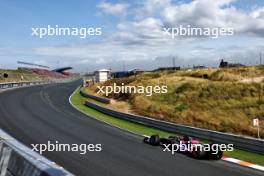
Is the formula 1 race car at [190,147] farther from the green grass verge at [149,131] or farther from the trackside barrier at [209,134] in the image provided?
the trackside barrier at [209,134]

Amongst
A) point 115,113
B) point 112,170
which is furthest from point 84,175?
point 115,113

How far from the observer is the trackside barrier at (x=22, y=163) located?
662cm

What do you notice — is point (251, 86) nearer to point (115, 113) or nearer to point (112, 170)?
point (115, 113)

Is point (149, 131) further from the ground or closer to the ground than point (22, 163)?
closer to the ground


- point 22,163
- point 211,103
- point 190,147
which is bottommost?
point 190,147

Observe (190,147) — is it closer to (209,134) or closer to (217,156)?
(217,156)

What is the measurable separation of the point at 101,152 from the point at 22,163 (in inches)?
409

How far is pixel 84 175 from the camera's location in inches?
549

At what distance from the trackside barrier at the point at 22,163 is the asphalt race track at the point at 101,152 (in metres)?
5.83

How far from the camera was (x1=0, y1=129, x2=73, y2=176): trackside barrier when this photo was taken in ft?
21.7

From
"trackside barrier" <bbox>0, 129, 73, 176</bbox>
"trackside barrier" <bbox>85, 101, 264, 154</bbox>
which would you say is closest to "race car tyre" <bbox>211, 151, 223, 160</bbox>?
"trackside barrier" <bbox>85, 101, 264, 154</bbox>

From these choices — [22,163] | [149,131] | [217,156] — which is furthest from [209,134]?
[22,163]

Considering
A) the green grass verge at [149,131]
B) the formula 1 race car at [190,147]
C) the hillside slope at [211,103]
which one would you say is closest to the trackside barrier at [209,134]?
the green grass verge at [149,131]

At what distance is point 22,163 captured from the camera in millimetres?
7848
